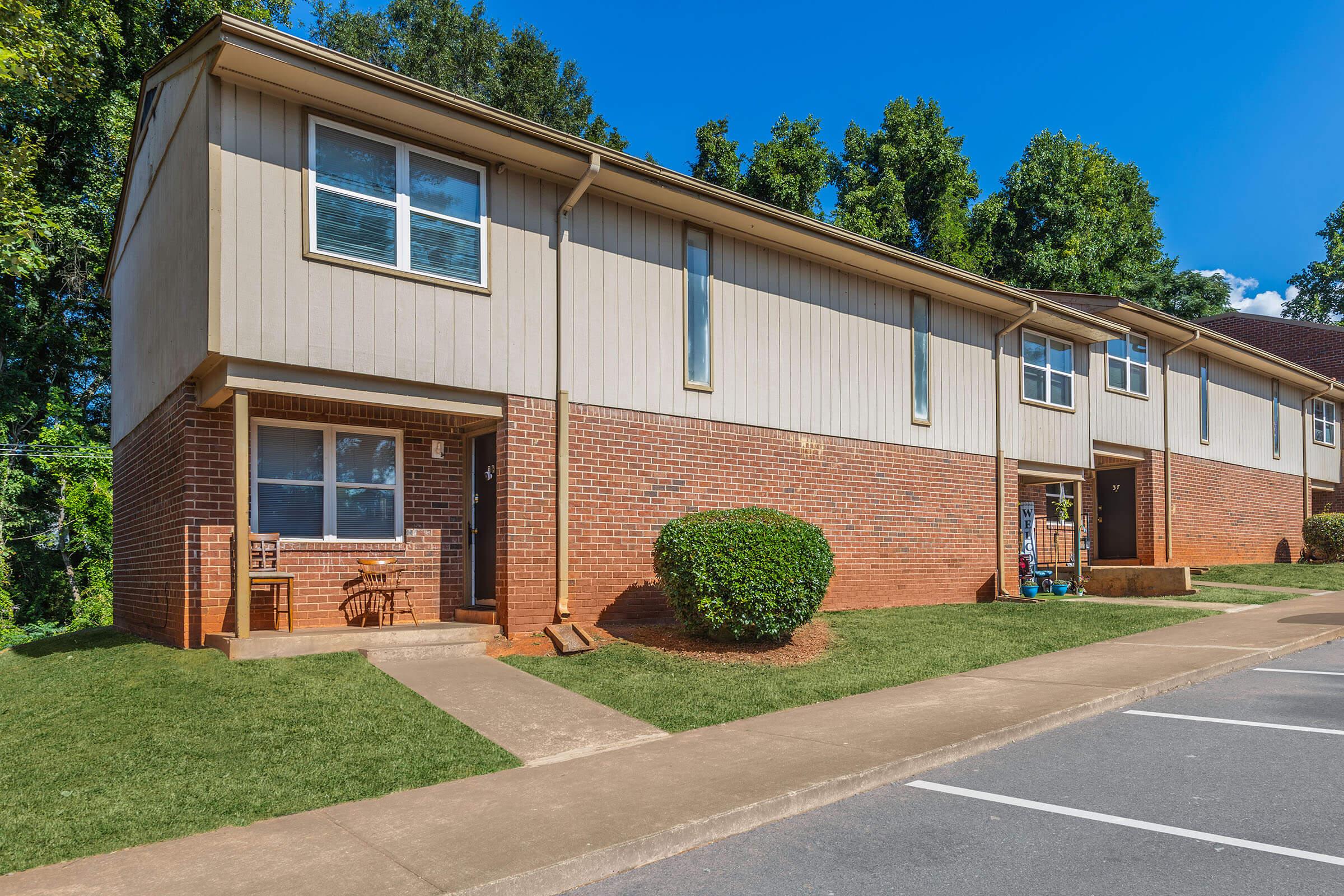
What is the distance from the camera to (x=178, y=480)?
9.62m

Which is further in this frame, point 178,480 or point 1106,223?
point 1106,223

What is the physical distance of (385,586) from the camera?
10.1 m

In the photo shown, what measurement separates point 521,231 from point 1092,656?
25.7ft

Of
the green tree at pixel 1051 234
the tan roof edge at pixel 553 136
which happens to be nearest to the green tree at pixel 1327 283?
the green tree at pixel 1051 234

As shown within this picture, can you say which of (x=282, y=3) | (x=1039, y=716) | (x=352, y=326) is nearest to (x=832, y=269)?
(x=352, y=326)

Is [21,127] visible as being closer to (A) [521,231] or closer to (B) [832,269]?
(A) [521,231]

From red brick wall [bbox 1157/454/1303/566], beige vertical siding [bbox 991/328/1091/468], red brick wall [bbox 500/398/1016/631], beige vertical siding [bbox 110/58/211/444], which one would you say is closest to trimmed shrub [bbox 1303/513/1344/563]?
red brick wall [bbox 1157/454/1303/566]

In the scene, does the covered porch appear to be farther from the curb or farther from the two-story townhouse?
the curb

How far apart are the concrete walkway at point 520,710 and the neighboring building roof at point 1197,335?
44.4 ft

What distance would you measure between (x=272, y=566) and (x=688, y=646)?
14.5 ft

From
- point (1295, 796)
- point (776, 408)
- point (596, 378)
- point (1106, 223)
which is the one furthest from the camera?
point (1106, 223)

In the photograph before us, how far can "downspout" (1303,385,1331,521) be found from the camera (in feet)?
85.6

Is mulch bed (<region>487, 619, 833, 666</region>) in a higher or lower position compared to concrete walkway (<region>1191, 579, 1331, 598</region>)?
higher

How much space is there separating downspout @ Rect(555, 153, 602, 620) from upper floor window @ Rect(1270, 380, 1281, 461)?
74.0 feet
